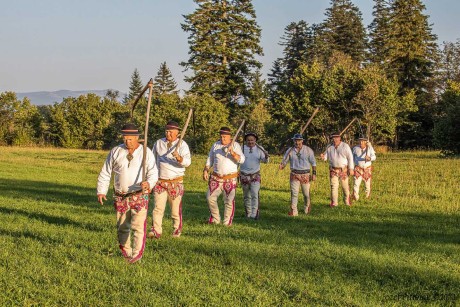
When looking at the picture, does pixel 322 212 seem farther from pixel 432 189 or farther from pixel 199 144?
pixel 199 144

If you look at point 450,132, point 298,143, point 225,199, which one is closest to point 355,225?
point 298,143

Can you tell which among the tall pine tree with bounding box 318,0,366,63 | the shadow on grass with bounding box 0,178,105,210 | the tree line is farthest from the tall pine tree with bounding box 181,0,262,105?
the shadow on grass with bounding box 0,178,105,210

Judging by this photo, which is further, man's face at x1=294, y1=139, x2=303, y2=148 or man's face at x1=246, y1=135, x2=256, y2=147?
man's face at x1=294, y1=139, x2=303, y2=148

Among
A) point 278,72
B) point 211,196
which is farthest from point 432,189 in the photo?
point 278,72

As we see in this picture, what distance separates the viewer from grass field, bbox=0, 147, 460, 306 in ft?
22.3

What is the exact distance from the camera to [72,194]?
18359mm

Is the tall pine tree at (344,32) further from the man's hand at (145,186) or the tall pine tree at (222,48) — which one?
the man's hand at (145,186)

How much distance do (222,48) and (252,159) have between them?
45.6 metres

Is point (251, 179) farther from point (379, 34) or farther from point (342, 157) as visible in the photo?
point (379, 34)

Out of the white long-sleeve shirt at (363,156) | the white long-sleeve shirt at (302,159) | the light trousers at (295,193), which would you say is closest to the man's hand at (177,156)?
the light trousers at (295,193)

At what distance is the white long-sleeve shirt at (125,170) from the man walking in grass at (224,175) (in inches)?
143

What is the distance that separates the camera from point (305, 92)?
46.2 m

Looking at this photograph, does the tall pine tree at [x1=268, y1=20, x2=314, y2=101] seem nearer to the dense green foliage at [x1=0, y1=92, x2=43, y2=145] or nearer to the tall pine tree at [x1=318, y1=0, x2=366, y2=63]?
the tall pine tree at [x1=318, y1=0, x2=366, y2=63]

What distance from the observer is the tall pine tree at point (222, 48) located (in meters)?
58.1
